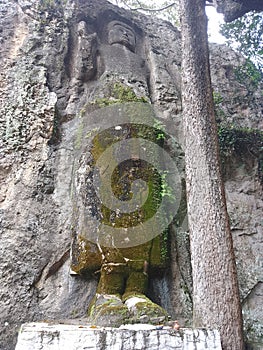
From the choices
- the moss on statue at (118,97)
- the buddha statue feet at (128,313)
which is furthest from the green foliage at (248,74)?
the buddha statue feet at (128,313)

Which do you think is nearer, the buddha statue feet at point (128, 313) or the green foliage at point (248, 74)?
the buddha statue feet at point (128, 313)

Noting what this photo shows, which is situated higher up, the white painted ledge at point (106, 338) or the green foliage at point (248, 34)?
the green foliage at point (248, 34)

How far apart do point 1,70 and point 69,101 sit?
125 centimetres

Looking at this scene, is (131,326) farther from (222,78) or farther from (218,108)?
(222,78)

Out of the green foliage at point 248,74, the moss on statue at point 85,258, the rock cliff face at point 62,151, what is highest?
the green foliage at point 248,74

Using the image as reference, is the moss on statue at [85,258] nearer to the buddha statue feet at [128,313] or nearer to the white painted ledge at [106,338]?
the buddha statue feet at [128,313]

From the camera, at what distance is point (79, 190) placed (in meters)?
4.56

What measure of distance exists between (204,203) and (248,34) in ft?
17.2

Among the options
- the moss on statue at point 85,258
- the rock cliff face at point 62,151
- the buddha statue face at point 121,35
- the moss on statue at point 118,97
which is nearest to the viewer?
the moss on statue at point 85,258

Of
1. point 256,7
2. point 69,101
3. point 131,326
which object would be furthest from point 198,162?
point 256,7

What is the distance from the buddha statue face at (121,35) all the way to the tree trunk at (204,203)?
2.90m

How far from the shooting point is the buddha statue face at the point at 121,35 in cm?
746

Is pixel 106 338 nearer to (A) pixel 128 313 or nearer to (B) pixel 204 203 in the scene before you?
(A) pixel 128 313

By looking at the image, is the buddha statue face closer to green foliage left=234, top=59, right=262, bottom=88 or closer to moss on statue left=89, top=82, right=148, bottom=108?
moss on statue left=89, top=82, right=148, bottom=108
